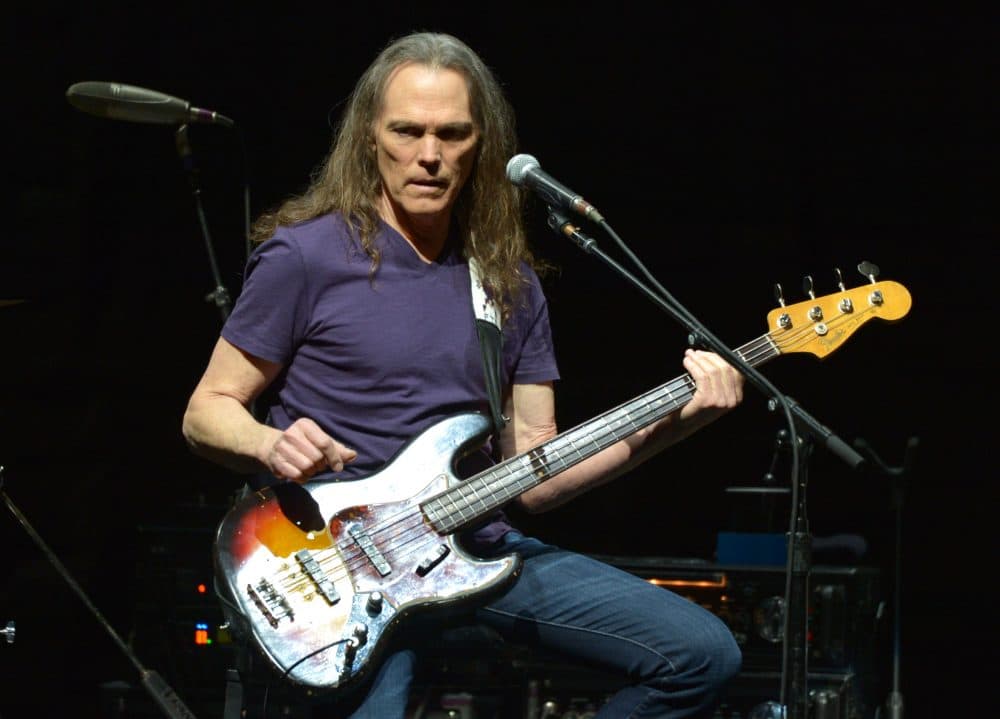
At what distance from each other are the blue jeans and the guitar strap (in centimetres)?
35

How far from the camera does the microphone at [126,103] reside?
136 inches

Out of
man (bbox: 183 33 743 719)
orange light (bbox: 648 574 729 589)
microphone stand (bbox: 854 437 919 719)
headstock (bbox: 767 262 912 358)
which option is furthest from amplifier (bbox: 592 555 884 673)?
headstock (bbox: 767 262 912 358)

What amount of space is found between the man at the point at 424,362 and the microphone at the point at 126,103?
1.54 feet

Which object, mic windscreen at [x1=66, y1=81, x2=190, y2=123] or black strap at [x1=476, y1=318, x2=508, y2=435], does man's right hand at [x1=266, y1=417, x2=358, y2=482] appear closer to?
black strap at [x1=476, y1=318, x2=508, y2=435]

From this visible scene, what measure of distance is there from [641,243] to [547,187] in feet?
8.44

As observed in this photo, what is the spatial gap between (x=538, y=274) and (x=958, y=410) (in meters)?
2.36

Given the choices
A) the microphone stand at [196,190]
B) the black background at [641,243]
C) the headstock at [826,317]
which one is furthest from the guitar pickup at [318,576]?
the black background at [641,243]

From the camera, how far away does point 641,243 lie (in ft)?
17.2

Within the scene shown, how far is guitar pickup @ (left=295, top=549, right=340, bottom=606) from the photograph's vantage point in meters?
2.79

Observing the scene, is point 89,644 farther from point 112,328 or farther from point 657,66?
point 657,66

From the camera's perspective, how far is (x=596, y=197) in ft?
17.1

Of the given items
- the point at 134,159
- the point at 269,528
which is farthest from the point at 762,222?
the point at 269,528

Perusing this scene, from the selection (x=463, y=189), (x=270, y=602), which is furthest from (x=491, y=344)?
(x=270, y=602)

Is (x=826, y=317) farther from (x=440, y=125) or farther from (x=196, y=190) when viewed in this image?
(x=196, y=190)
